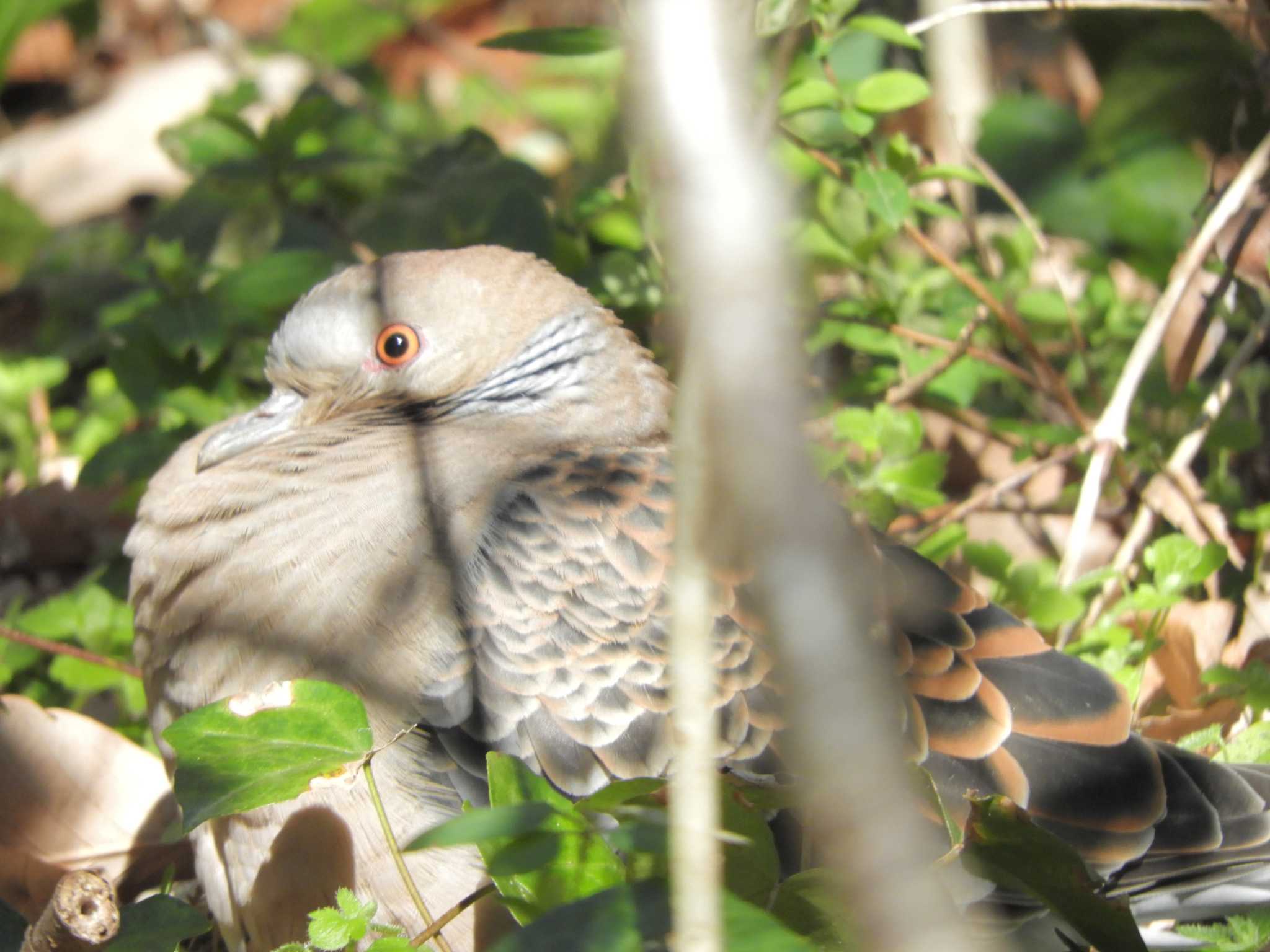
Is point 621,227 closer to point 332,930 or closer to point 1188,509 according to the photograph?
point 1188,509

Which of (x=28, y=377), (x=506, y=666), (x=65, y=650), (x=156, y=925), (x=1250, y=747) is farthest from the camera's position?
(x=28, y=377)

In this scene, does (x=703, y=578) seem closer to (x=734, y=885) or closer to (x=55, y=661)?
(x=734, y=885)

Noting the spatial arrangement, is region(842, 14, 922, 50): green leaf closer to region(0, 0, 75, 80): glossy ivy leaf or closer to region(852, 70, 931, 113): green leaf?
region(852, 70, 931, 113): green leaf

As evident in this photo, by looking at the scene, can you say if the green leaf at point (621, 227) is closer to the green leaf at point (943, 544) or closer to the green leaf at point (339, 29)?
the green leaf at point (943, 544)

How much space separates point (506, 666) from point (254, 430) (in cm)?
100

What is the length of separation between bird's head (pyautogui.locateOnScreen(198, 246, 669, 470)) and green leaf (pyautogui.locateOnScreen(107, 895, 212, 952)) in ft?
3.72

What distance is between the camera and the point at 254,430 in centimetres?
304

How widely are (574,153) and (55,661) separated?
3.80 m

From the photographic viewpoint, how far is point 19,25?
18.2 feet

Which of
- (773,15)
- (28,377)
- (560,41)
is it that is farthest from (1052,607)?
(28,377)

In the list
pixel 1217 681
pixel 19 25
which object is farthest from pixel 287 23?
pixel 1217 681

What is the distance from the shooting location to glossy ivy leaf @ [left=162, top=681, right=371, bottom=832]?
1.93 metres

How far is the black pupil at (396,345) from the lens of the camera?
3.02 metres

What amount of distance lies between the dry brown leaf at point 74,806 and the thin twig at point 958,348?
215 cm
